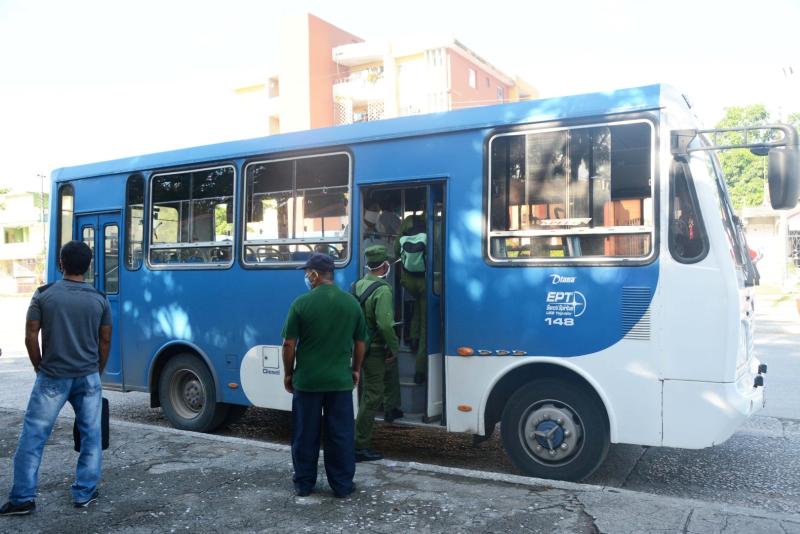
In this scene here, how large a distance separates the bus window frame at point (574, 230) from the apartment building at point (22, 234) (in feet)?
196

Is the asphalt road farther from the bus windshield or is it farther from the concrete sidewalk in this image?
the bus windshield

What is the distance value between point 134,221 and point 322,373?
14.7 feet

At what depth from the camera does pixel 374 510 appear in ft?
16.3

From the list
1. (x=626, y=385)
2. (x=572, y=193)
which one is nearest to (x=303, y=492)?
(x=626, y=385)

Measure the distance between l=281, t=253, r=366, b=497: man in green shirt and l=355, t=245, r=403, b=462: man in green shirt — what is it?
0.70 meters

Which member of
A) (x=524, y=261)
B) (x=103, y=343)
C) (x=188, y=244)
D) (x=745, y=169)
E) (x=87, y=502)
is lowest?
(x=87, y=502)

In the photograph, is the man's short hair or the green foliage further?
the green foliage

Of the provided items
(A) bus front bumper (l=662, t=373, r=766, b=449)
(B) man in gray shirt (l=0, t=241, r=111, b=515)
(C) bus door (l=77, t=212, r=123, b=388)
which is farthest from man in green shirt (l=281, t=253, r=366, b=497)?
(C) bus door (l=77, t=212, r=123, b=388)

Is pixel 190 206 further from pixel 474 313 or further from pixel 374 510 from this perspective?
pixel 374 510

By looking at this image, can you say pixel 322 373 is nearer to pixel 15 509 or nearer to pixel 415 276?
pixel 415 276

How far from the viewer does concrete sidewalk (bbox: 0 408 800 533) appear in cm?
462

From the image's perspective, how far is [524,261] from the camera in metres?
5.95

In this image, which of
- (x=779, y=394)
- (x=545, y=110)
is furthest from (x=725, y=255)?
(x=779, y=394)

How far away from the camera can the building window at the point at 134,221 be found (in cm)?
859
